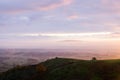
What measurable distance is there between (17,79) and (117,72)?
1737 cm

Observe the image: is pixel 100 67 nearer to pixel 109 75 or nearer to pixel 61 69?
pixel 109 75

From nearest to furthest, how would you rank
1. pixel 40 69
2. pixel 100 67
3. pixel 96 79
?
pixel 96 79 < pixel 100 67 < pixel 40 69

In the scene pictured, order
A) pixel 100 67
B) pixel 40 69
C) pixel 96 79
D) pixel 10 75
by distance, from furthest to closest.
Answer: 1. pixel 10 75
2. pixel 40 69
3. pixel 100 67
4. pixel 96 79

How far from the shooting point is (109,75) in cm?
4150

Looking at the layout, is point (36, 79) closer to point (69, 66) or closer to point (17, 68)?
point (69, 66)

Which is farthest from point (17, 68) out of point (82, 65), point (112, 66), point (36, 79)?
point (112, 66)

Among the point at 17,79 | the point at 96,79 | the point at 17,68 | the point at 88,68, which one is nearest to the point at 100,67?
the point at 88,68

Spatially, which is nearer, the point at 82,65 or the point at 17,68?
the point at 82,65

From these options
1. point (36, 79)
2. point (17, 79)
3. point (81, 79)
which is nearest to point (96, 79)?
point (81, 79)

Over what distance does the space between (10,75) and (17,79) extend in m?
3.85

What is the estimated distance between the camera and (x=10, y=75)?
51312mm

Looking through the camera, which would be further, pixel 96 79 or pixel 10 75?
pixel 10 75

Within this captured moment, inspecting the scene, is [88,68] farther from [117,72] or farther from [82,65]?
[117,72]

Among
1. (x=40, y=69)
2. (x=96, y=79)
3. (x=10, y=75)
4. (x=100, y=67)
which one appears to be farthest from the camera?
(x=10, y=75)
